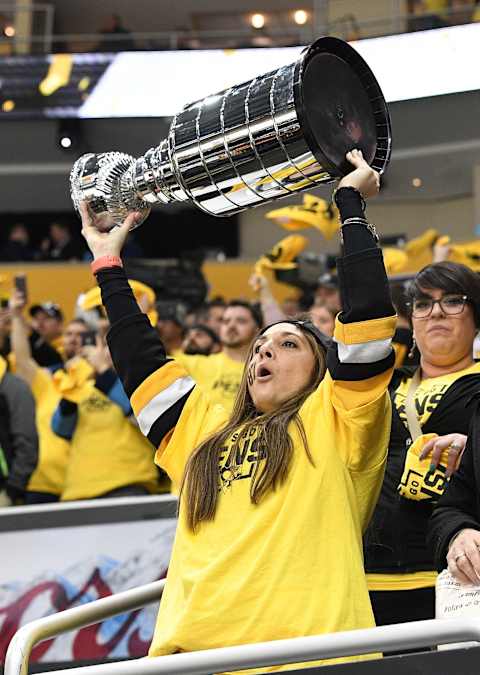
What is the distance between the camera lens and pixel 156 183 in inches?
99.9

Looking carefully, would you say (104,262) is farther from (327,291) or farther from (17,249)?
(17,249)

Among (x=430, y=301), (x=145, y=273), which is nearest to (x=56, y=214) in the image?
(x=145, y=273)

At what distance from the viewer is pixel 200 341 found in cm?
631

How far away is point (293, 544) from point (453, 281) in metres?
1.01

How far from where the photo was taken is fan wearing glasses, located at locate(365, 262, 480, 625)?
9.07 ft

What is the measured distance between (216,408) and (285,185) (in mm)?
640

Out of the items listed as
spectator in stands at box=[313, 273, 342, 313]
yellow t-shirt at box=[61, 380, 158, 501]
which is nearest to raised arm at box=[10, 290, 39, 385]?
yellow t-shirt at box=[61, 380, 158, 501]

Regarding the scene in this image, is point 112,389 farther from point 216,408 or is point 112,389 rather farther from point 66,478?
point 216,408

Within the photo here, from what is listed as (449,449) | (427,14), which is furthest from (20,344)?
(427,14)

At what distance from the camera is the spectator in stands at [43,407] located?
5602mm

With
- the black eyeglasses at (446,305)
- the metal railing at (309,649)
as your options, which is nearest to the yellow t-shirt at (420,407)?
the black eyeglasses at (446,305)

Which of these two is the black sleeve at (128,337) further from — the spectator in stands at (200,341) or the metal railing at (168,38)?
the metal railing at (168,38)

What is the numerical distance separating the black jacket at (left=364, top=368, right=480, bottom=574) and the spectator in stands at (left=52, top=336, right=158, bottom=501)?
2.67 meters

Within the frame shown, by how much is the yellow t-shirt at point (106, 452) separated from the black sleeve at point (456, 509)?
3.17 m
